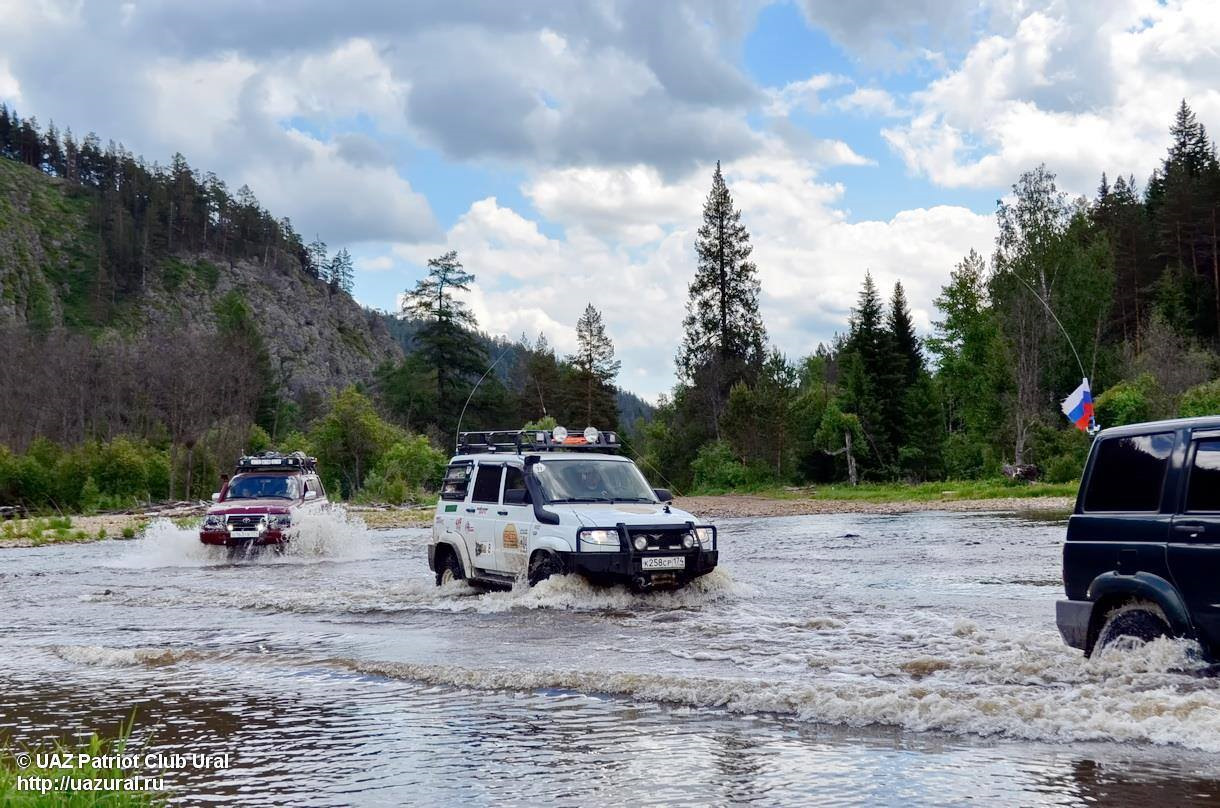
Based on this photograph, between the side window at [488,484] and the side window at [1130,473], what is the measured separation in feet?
27.3

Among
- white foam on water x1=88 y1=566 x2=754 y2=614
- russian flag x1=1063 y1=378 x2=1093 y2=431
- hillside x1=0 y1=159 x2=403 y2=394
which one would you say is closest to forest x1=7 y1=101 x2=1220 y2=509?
russian flag x1=1063 y1=378 x2=1093 y2=431

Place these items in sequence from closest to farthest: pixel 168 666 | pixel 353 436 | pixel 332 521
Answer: pixel 168 666
pixel 332 521
pixel 353 436

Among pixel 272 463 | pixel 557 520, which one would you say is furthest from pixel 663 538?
pixel 272 463

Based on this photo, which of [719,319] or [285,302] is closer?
[719,319]

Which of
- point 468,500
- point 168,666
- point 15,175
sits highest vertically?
point 15,175

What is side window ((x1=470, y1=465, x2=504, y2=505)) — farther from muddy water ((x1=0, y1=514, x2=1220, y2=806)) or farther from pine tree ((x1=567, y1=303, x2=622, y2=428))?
pine tree ((x1=567, y1=303, x2=622, y2=428))

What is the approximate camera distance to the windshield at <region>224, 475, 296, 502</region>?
958 inches

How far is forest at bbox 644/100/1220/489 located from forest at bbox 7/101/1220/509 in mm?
152

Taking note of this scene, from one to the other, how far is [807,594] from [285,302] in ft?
575

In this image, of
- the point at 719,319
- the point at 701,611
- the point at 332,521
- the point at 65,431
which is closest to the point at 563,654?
the point at 701,611

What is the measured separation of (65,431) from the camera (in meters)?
89.2

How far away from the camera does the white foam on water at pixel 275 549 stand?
2352cm

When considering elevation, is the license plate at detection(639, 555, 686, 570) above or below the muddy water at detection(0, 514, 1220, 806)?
above

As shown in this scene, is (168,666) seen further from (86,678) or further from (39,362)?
(39,362)
